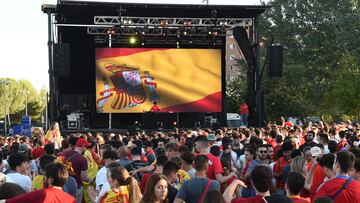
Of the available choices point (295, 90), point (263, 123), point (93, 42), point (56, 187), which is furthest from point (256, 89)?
point (56, 187)

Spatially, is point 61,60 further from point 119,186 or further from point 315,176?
point 119,186

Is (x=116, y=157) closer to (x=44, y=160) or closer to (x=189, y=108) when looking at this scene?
(x=44, y=160)

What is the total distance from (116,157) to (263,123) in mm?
19450

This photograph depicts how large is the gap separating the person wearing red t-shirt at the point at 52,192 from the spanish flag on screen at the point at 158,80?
76.8 feet

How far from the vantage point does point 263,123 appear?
27.6m

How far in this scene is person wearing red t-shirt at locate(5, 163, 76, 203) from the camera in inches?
213

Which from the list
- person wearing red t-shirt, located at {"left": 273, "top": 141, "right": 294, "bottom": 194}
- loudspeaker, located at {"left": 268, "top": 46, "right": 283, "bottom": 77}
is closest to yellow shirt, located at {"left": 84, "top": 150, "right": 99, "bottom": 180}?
person wearing red t-shirt, located at {"left": 273, "top": 141, "right": 294, "bottom": 194}

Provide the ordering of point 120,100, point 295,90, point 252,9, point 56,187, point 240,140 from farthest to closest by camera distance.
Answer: point 295,90 < point 120,100 < point 252,9 < point 240,140 < point 56,187

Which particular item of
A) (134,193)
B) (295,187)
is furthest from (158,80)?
(295,187)

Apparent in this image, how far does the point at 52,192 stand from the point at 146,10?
2144 centimetres

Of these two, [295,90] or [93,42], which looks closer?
[93,42]

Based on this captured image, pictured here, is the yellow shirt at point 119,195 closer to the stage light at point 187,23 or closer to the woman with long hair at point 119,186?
the woman with long hair at point 119,186

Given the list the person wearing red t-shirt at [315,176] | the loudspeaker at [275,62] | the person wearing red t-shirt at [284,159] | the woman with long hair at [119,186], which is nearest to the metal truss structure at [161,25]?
the loudspeaker at [275,62]

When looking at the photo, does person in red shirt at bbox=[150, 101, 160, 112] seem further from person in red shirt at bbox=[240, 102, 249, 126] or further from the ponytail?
the ponytail
